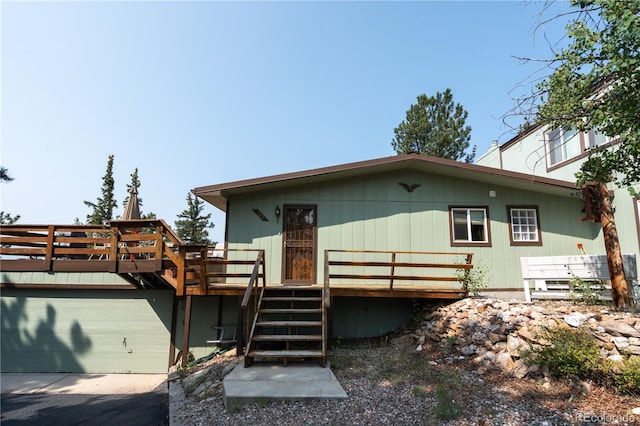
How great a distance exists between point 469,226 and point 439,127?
1356 cm

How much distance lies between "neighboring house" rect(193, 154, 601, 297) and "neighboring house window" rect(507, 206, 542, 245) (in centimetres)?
2

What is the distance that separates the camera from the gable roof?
7.33 m

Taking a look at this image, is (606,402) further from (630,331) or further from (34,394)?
(34,394)

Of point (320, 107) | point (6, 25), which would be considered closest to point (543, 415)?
point (6, 25)

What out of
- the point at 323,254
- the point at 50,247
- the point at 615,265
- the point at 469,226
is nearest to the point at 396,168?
the point at 469,226

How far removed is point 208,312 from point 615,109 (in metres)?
8.09

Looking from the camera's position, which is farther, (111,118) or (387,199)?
(111,118)

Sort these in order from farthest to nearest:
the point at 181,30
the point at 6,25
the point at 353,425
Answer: the point at 181,30 → the point at 6,25 → the point at 353,425

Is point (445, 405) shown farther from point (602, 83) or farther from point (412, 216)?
point (412, 216)

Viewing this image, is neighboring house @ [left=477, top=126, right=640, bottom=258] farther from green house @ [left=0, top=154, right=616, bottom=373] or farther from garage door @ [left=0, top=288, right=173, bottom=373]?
garage door @ [left=0, top=288, right=173, bottom=373]

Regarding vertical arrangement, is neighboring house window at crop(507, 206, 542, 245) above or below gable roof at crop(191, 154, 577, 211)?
below

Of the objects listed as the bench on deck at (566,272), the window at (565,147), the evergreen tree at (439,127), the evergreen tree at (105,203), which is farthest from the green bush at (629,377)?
the evergreen tree at (105,203)

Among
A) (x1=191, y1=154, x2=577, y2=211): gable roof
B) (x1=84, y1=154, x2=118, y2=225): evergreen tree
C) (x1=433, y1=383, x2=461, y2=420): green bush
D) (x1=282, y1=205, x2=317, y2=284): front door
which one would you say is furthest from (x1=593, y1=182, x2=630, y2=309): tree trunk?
(x1=84, y1=154, x2=118, y2=225): evergreen tree

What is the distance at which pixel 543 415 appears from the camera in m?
3.26
